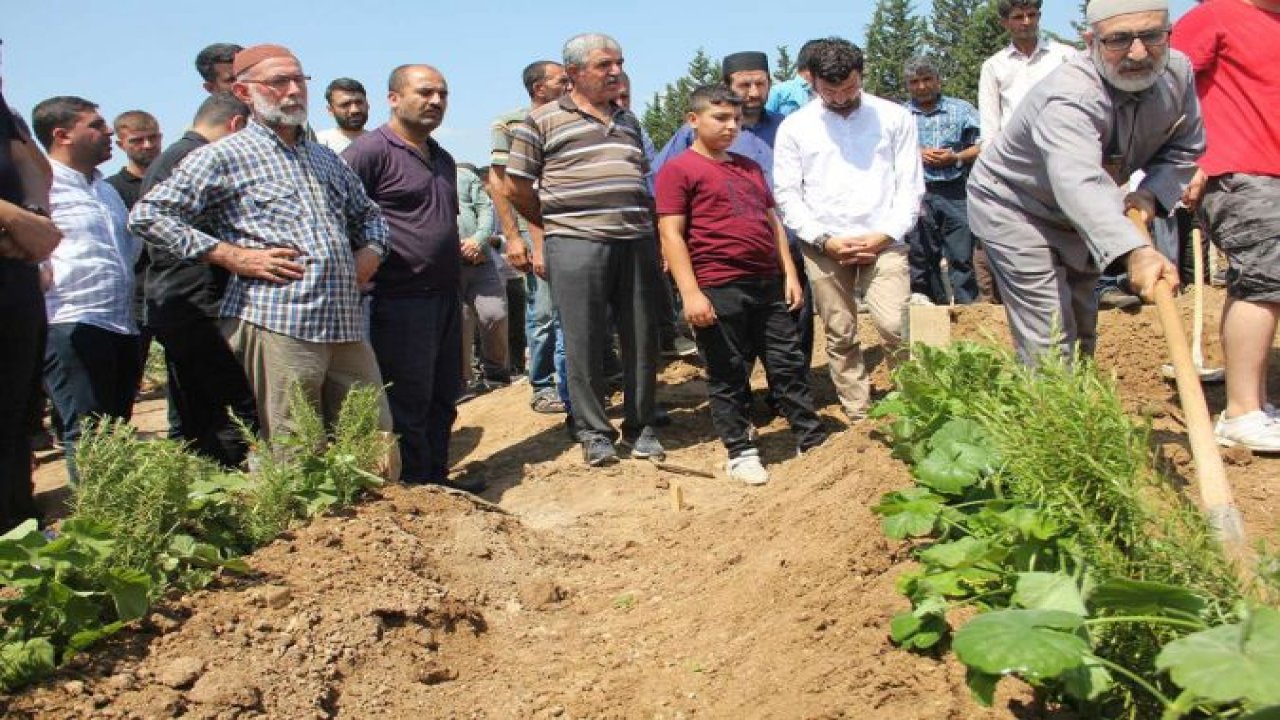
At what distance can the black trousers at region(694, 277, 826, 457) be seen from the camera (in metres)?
6.04

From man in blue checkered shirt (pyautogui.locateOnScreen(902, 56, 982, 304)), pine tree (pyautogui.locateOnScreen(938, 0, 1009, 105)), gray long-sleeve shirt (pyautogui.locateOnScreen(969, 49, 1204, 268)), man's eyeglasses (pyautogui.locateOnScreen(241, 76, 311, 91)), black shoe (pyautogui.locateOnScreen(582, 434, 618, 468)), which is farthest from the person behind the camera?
pine tree (pyautogui.locateOnScreen(938, 0, 1009, 105))

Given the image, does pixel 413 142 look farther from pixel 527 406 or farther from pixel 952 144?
pixel 952 144

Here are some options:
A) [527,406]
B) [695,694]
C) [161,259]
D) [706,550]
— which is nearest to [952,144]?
[527,406]

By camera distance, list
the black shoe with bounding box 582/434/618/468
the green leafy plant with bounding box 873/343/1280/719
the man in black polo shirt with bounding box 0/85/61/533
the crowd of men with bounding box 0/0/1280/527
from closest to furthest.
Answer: the green leafy plant with bounding box 873/343/1280/719 → the man in black polo shirt with bounding box 0/85/61/533 → the crowd of men with bounding box 0/0/1280/527 → the black shoe with bounding box 582/434/618/468

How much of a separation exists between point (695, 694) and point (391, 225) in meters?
3.36

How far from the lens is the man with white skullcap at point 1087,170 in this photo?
399 cm

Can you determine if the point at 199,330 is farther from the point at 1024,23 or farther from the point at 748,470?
the point at 1024,23

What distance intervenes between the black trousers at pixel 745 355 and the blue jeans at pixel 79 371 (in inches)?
122

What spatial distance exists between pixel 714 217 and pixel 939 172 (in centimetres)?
312

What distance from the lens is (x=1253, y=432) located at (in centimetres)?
474

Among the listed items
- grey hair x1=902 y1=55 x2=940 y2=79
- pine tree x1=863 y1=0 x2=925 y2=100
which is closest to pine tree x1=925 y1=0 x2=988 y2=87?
pine tree x1=863 y1=0 x2=925 y2=100

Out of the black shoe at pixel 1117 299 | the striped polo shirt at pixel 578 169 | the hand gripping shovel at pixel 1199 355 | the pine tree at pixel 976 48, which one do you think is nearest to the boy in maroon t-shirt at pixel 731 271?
the striped polo shirt at pixel 578 169

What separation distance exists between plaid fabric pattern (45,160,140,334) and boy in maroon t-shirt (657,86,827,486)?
291cm

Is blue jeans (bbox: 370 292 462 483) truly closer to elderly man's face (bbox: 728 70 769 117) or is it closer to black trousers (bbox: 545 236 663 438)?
black trousers (bbox: 545 236 663 438)
